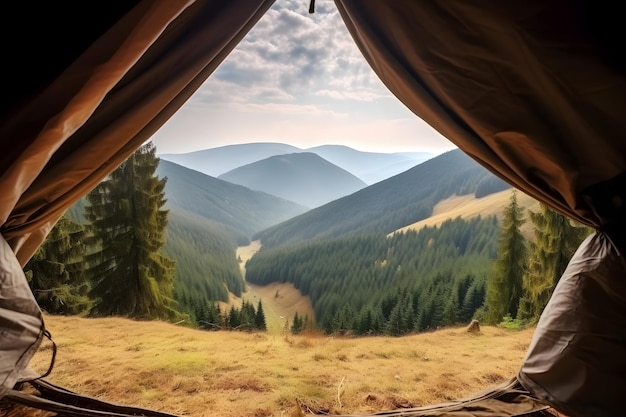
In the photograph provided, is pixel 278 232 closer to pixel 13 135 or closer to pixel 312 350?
pixel 312 350

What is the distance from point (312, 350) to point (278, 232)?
1264mm

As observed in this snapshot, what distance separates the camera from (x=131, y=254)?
2309 millimetres

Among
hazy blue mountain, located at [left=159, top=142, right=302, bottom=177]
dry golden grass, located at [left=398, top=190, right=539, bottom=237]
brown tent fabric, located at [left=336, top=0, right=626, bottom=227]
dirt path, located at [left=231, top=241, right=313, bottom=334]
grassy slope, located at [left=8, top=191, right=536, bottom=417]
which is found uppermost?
hazy blue mountain, located at [left=159, top=142, right=302, bottom=177]

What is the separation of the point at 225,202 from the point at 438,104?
243 centimetres

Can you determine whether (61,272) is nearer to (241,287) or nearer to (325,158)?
(241,287)

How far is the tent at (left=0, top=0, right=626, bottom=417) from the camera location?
923mm

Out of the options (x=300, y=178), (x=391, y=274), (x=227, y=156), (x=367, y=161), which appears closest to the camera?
(x=391, y=274)

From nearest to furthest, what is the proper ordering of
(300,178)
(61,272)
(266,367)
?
(266,367)
(61,272)
(300,178)

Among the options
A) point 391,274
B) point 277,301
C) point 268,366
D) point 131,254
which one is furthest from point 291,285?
point 131,254

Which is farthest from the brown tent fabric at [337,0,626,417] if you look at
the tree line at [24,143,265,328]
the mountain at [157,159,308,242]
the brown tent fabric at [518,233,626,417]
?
the mountain at [157,159,308,242]

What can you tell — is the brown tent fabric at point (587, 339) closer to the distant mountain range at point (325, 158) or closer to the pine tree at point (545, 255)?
the pine tree at point (545, 255)

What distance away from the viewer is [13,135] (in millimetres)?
924

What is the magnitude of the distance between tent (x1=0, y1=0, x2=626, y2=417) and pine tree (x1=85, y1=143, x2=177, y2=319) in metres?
1.22

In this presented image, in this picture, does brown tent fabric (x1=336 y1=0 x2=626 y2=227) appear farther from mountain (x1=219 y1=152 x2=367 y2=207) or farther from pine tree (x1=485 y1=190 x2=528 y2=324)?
mountain (x1=219 y1=152 x2=367 y2=207)
